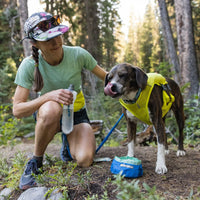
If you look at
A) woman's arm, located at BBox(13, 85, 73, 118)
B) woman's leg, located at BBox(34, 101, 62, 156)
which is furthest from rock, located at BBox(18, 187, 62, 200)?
woman's arm, located at BBox(13, 85, 73, 118)

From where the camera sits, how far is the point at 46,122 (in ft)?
9.39

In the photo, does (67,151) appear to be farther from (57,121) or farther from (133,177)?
(133,177)

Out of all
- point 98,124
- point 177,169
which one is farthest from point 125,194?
point 98,124

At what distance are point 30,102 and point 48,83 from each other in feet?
1.39

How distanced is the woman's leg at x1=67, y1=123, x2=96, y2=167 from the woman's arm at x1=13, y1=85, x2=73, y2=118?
2.42 ft

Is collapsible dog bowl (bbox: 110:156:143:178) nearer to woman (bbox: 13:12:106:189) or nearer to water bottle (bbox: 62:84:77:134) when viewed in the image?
woman (bbox: 13:12:106:189)

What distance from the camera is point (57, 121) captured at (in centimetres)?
296

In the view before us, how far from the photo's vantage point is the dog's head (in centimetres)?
268

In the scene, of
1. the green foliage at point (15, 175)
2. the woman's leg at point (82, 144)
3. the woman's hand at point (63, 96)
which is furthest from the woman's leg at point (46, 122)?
the woman's leg at point (82, 144)

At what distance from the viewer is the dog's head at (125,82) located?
2678mm

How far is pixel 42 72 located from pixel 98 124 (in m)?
2.58

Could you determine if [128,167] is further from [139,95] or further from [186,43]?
[186,43]

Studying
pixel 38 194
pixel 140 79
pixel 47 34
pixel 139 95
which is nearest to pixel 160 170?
pixel 139 95

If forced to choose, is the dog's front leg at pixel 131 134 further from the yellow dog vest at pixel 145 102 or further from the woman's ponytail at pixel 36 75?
the woman's ponytail at pixel 36 75
